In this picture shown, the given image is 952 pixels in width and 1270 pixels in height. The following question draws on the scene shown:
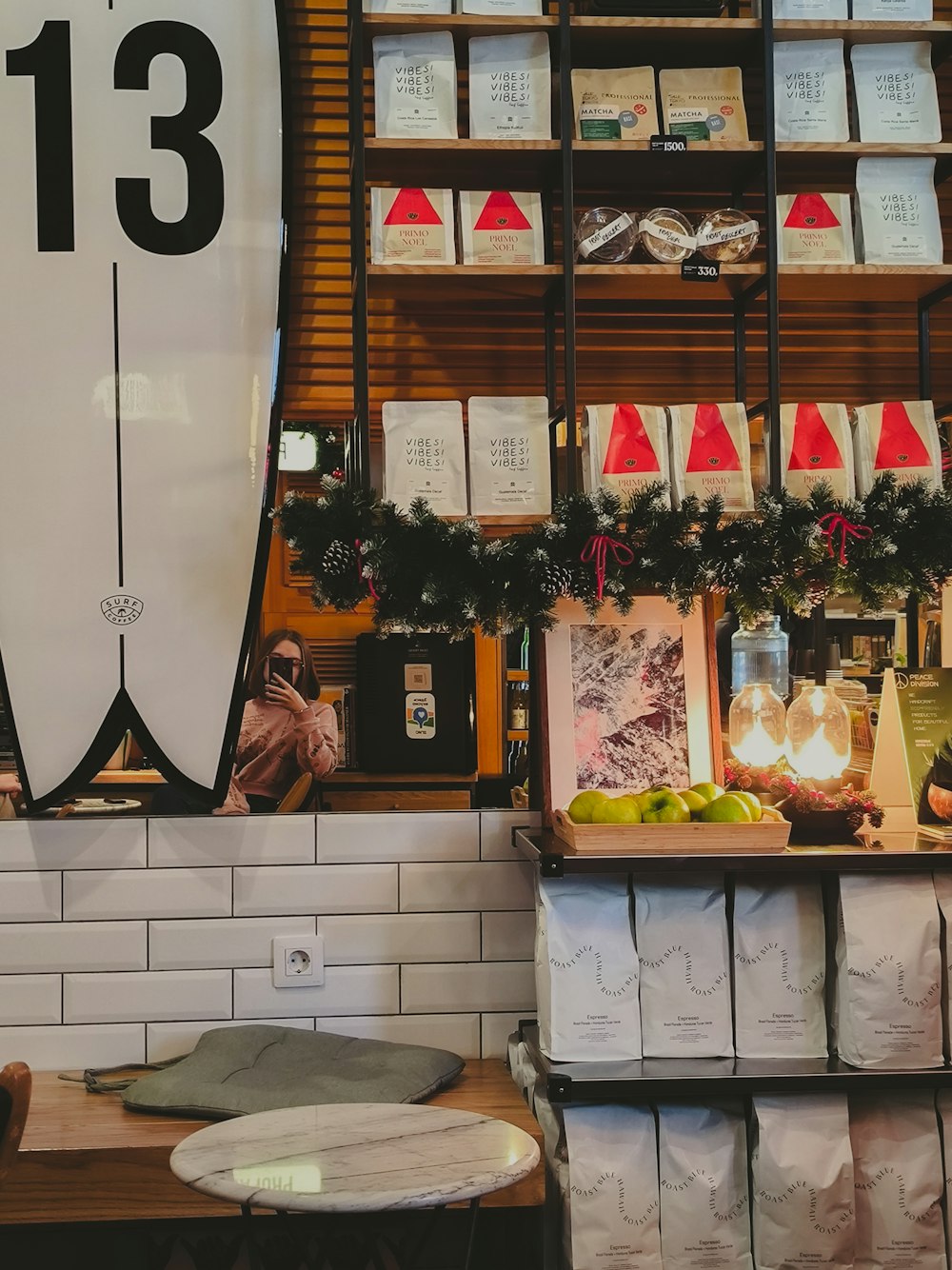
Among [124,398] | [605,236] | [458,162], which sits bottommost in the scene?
[124,398]

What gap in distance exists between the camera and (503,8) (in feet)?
7.55

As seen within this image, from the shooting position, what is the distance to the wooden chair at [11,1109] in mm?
1539

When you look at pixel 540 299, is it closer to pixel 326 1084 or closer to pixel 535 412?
pixel 535 412

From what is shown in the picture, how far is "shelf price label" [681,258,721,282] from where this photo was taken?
2.28m

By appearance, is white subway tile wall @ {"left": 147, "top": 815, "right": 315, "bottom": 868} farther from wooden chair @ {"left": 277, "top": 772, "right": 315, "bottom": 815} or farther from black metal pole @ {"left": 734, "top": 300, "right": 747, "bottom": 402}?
black metal pole @ {"left": 734, "top": 300, "right": 747, "bottom": 402}

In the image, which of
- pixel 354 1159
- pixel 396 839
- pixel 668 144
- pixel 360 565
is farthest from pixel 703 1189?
pixel 668 144

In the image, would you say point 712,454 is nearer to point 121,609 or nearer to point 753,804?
point 753,804

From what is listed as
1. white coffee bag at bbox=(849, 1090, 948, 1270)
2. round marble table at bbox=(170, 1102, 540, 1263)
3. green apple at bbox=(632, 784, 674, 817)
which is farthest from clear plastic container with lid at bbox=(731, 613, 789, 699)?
round marble table at bbox=(170, 1102, 540, 1263)

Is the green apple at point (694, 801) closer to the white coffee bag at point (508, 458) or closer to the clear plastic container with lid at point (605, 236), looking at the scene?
the white coffee bag at point (508, 458)

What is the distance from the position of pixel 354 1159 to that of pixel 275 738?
3.46 feet

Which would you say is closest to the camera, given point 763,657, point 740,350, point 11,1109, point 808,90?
point 11,1109

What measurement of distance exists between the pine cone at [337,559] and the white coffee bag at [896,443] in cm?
94

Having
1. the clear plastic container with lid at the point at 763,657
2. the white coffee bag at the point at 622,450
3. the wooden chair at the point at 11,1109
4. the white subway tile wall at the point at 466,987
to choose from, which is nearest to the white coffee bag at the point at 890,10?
the white coffee bag at the point at 622,450

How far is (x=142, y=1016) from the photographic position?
2.42 metres
